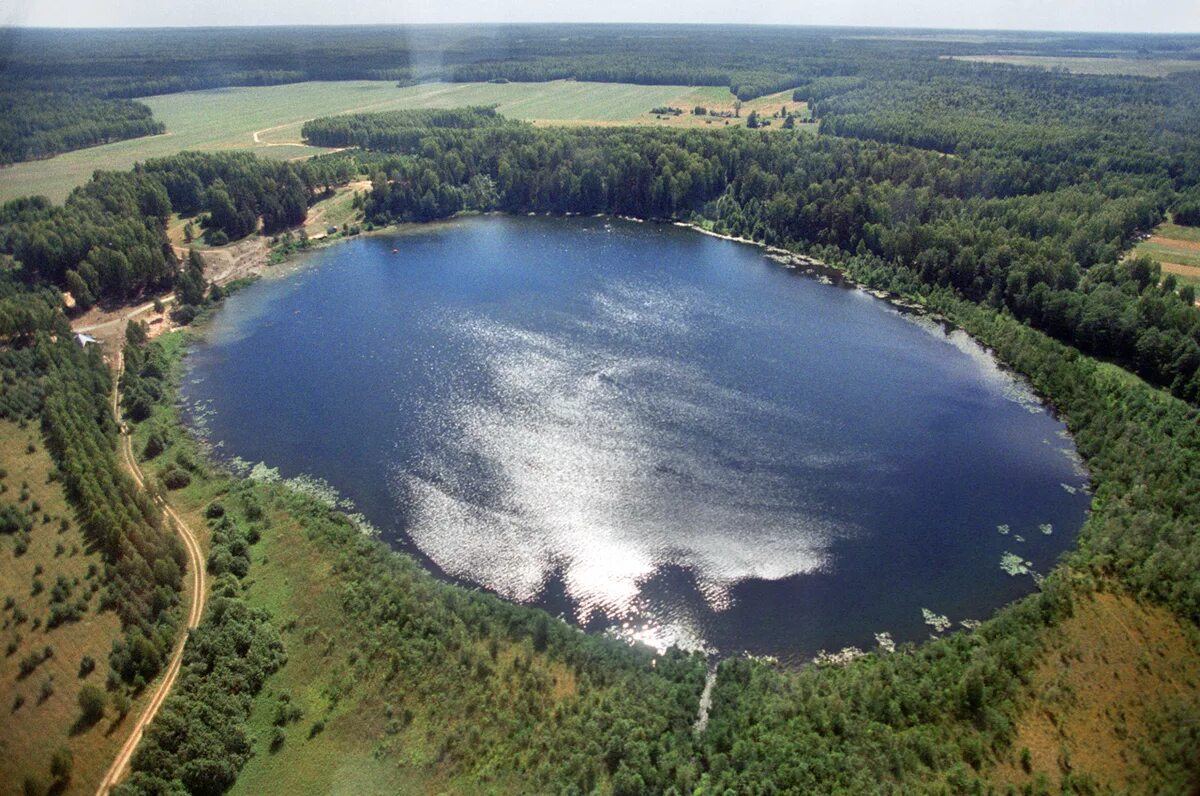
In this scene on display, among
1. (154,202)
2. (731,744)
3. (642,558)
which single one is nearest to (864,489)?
Result: (642,558)

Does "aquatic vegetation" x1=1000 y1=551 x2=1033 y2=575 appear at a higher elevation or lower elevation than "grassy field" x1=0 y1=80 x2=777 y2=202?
lower

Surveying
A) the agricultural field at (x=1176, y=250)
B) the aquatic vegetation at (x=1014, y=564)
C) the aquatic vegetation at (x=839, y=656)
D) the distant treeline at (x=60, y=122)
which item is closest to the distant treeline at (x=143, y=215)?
the distant treeline at (x=60, y=122)

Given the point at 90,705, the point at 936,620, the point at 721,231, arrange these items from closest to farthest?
the point at 90,705 → the point at 936,620 → the point at 721,231

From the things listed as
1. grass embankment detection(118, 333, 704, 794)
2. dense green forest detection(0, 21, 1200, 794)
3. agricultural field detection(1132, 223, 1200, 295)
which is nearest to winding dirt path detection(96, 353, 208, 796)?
dense green forest detection(0, 21, 1200, 794)

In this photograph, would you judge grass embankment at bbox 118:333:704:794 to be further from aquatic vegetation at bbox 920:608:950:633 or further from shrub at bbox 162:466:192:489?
aquatic vegetation at bbox 920:608:950:633

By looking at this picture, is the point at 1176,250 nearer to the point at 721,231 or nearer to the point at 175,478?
the point at 721,231

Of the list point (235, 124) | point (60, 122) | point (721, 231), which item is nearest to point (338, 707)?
point (721, 231)

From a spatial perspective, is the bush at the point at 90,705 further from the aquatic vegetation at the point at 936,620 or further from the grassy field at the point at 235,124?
the grassy field at the point at 235,124

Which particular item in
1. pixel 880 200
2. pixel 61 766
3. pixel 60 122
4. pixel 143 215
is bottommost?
pixel 61 766
